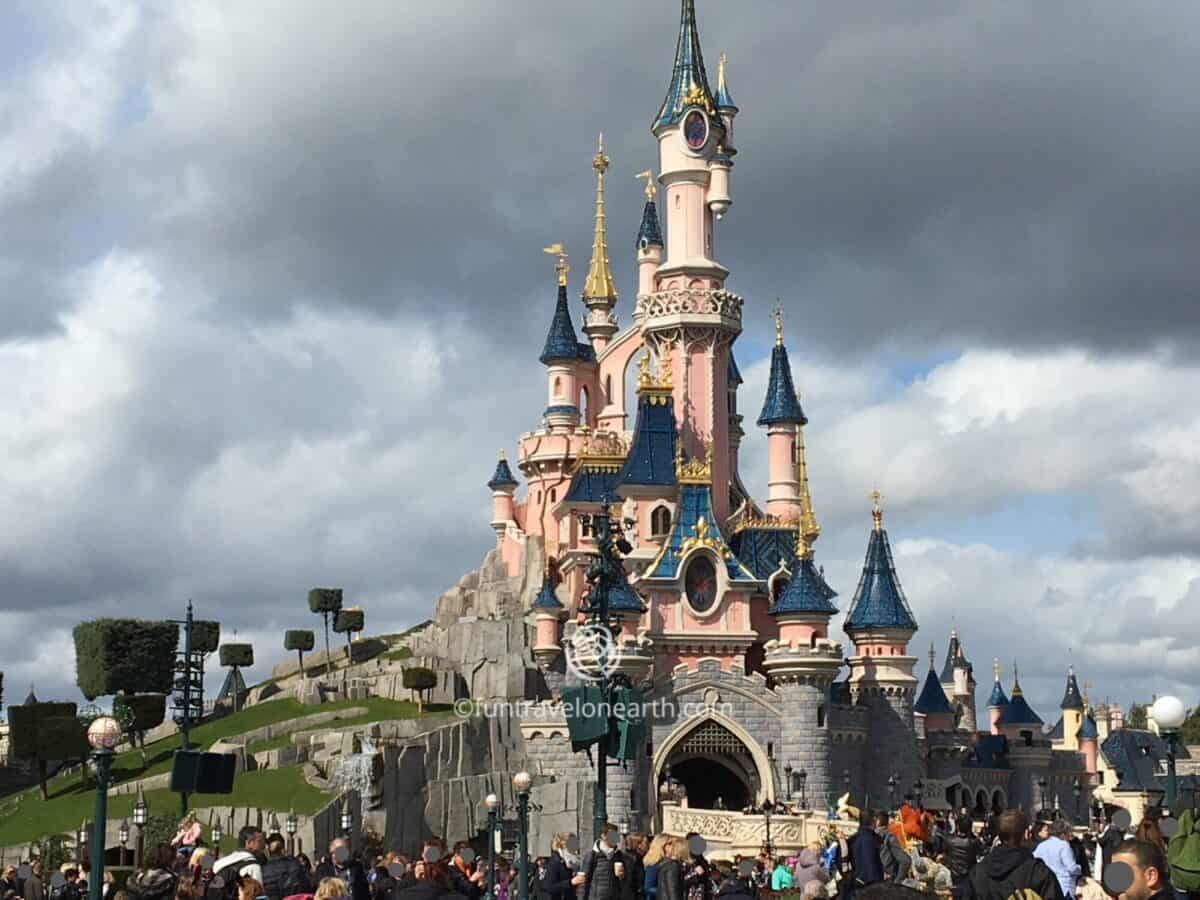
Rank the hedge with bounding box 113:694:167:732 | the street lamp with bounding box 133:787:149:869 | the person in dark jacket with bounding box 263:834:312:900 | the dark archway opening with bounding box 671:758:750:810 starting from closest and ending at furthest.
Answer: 1. the person in dark jacket with bounding box 263:834:312:900
2. the street lamp with bounding box 133:787:149:869
3. the dark archway opening with bounding box 671:758:750:810
4. the hedge with bounding box 113:694:167:732

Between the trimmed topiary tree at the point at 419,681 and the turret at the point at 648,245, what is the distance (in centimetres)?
2079

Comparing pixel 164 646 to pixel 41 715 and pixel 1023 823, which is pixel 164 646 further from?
pixel 1023 823

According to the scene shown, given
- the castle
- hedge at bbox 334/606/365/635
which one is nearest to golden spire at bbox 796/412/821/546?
the castle

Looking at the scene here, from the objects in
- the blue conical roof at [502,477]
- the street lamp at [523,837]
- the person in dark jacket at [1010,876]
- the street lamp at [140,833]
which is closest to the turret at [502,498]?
the blue conical roof at [502,477]

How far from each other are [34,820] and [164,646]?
67.7ft

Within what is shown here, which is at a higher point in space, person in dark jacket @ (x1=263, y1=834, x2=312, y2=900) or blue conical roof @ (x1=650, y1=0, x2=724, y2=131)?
blue conical roof @ (x1=650, y1=0, x2=724, y2=131)

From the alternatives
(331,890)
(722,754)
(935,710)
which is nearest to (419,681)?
(722,754)

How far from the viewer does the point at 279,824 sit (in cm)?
4556

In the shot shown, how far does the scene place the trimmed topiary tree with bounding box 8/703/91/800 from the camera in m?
57.4

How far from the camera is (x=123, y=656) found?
69.4m

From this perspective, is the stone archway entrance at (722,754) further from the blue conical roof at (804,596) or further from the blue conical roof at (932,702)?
the blue conical roof at (932,702)

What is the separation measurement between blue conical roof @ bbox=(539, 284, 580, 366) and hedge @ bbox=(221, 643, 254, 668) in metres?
18.8

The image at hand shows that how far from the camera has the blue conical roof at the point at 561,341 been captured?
243 feet

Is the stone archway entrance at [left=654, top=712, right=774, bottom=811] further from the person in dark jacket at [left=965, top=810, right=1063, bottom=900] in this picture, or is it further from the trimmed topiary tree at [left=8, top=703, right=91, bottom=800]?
the person in dark jacket at [left=965, top=810, right=1063, bottom=900]
